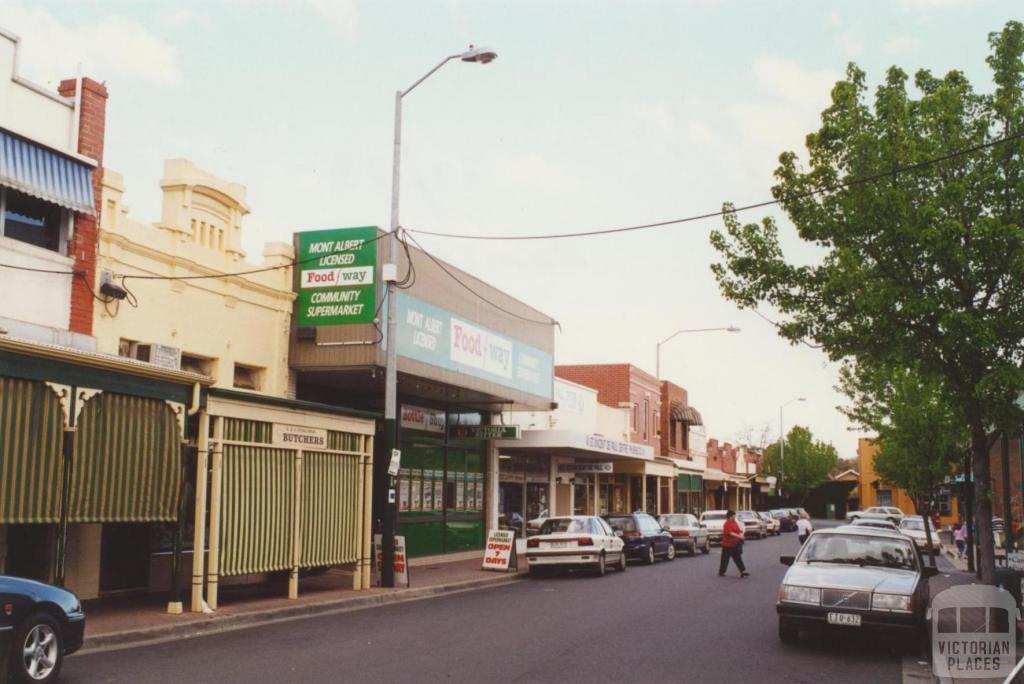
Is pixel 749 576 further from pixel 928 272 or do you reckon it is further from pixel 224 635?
pixel 224 635

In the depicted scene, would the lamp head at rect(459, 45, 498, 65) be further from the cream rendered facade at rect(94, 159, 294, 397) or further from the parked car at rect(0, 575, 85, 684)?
the parked car at rect(0, 575, 85, 684)

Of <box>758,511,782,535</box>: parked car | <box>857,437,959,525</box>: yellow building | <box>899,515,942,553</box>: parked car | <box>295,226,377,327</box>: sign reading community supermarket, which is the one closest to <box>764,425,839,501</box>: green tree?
<box>857,437,959,525</box>: yellow building

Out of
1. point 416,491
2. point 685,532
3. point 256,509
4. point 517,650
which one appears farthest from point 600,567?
point 517,650

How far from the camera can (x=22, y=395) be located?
39.2 feet

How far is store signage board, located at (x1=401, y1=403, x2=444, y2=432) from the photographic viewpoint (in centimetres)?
2562

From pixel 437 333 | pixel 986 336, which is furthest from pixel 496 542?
pixel 986 336

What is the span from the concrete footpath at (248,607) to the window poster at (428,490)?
151 inches

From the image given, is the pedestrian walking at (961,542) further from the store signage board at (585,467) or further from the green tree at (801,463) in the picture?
the green tree at (801,463)

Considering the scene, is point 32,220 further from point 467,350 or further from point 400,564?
point 467,350

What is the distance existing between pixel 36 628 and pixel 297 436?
7875 mm

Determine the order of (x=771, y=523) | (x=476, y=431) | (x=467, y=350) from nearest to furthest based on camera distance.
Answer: (x=467, y=350)
(x=476, y=431)
(x=771, y=523)

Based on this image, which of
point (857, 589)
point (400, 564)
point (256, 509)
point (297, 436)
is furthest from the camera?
point (400, 564)

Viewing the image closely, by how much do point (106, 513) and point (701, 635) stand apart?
26.3 ft

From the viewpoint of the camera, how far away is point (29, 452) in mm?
12086
